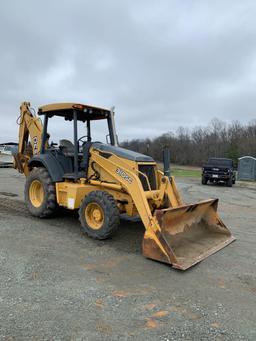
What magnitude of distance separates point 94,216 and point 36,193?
7.50 ft

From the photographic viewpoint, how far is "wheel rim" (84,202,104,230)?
6449 mm

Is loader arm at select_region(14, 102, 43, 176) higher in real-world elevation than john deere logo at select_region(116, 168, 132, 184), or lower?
higher

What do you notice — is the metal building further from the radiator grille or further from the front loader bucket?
the radiator grille

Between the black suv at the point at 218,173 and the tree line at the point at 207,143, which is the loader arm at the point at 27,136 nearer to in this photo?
the black suv at the point at 218,173

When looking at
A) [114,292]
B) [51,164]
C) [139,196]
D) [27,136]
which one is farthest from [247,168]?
[114,292]

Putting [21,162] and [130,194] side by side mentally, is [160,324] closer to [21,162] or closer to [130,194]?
[130,194]

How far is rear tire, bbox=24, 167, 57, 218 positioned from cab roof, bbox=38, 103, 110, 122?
52.1 inches

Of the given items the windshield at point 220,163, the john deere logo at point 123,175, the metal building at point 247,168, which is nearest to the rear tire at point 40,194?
the john deere logo at point 123,175

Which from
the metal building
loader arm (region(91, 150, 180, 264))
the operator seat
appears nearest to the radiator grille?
loader arm (region(91, 150, 180, 264))

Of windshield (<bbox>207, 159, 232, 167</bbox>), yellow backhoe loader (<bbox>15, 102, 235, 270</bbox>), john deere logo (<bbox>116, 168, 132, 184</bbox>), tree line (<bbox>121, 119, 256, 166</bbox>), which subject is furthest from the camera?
tree line (<bbox>121, 119, 256, 166</bbox>)

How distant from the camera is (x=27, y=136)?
9.43m

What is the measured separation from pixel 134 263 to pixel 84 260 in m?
0.79

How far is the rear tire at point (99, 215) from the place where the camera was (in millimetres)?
6168

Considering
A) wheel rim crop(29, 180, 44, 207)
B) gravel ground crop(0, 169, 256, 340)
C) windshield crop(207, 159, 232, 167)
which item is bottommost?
gravel ground crop(0, 169, 256, 340)
